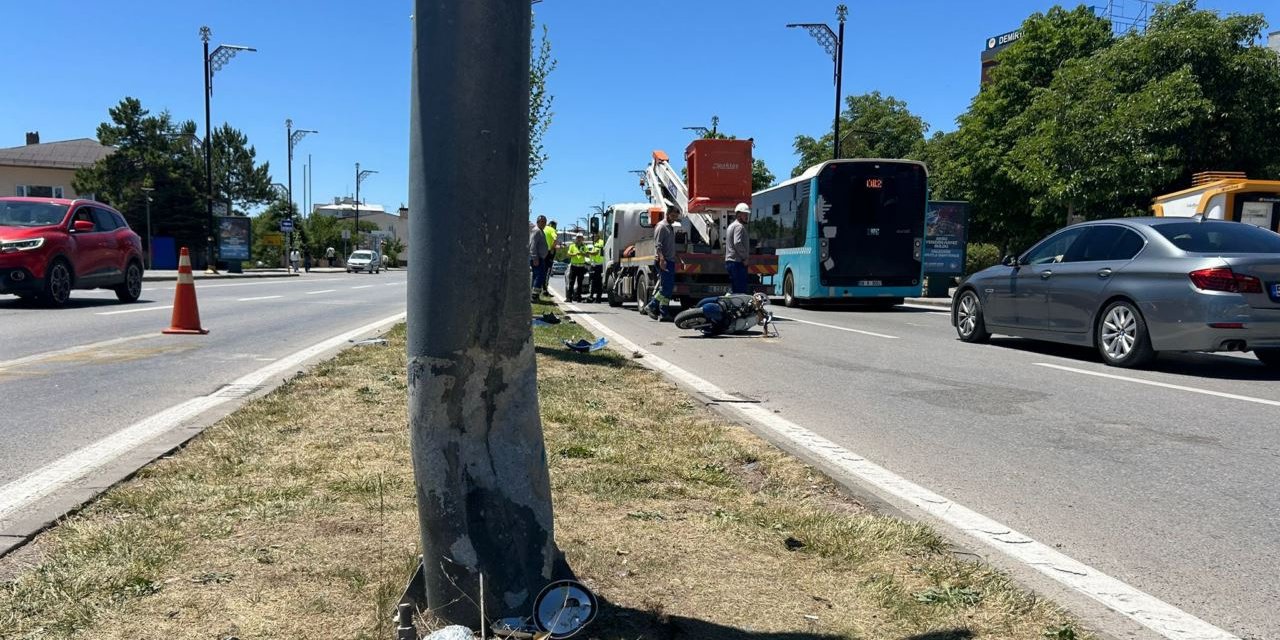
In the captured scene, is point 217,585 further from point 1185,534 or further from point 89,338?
point 89,338

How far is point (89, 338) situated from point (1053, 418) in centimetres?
1053

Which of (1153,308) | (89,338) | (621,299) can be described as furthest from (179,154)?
(1153,308)

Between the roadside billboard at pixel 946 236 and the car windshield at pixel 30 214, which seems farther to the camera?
the roadside billboard at pixel 946 236

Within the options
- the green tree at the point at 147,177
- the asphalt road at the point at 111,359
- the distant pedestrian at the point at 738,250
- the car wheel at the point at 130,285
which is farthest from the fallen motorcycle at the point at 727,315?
the green tree at the point at 147,177

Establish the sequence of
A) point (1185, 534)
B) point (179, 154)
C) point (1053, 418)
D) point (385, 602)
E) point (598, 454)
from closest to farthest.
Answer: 1. point (385, 602)
2. point (1185, 534)
3. point (598, 454)
4. point (1053, 418)
5. point (179, 154)

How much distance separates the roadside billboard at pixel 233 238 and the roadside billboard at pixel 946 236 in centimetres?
3542

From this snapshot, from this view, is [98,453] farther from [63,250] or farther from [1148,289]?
[63,250]

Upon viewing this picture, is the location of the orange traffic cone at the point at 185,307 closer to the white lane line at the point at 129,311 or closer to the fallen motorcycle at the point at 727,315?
the white lane line at the point at 129,311

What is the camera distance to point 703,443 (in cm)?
519

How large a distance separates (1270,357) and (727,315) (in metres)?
6.61

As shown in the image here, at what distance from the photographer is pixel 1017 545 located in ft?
11.7

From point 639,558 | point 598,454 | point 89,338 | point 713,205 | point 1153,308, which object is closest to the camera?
point 639,558

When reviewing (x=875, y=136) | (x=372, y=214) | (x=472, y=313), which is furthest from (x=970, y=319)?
(x=372, y=214)

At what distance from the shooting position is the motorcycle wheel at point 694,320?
1294cm
